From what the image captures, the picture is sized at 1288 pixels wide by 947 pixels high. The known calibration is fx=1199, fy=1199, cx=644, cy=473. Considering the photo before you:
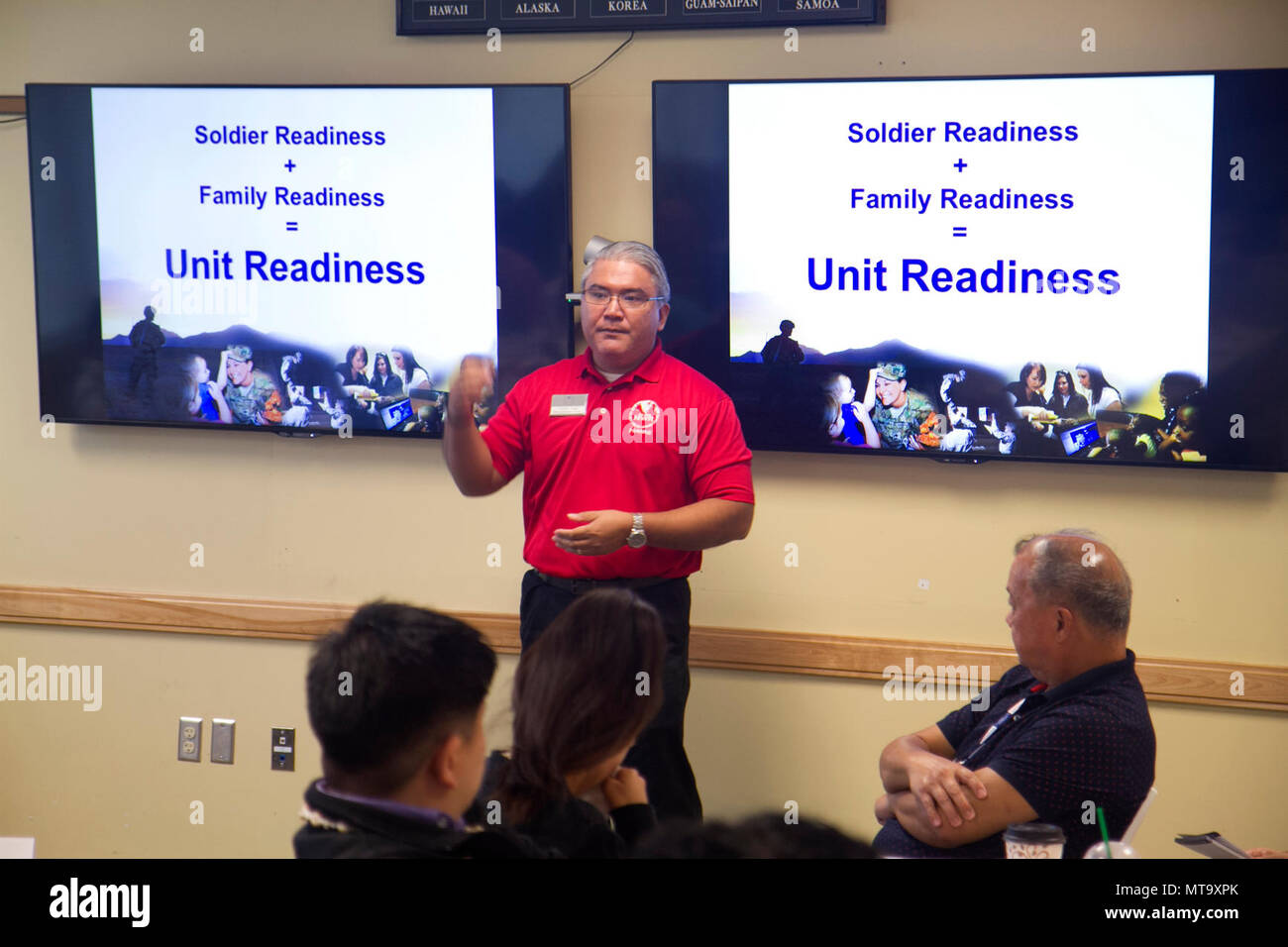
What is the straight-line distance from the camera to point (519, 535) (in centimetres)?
324

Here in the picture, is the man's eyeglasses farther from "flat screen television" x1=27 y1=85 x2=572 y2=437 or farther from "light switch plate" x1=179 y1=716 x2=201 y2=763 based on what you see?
"light switch plate" x1=179 y1=716 x2=201 y2=763

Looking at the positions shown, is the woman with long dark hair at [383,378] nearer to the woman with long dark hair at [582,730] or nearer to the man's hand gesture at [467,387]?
the man's hand gesture at [467,387]

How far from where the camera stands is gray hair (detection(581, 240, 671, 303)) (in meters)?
2.72

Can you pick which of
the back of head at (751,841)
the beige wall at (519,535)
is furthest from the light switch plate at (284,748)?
the back of head at (751,841)

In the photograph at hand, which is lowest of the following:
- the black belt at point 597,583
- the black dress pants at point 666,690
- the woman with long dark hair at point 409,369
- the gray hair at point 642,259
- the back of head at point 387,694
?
the black dress pants at point 666,690

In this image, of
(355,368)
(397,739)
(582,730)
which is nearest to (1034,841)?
(582,730)

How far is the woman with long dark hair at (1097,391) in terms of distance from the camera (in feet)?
9.22

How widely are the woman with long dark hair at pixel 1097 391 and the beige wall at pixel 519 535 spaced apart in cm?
18

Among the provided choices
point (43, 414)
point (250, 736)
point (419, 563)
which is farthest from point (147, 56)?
point (250, 736)

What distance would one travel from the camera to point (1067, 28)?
2803 millimetres
